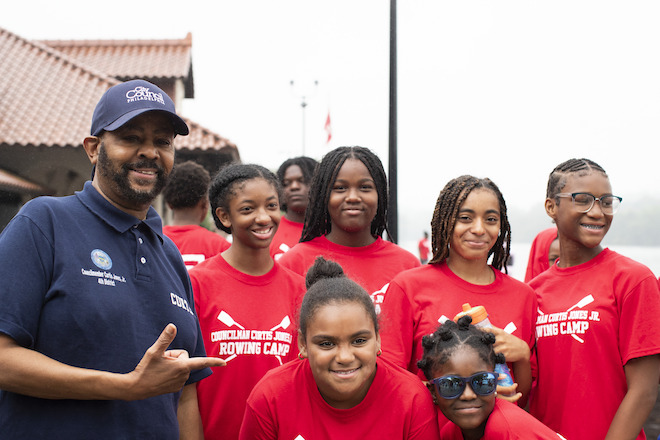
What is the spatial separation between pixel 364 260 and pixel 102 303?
197 cm

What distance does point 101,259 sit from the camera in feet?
7.12

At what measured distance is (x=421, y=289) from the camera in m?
3.15

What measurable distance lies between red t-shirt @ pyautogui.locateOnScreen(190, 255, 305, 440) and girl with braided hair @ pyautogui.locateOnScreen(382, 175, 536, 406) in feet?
1.97

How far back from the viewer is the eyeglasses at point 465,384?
2719 millimetres

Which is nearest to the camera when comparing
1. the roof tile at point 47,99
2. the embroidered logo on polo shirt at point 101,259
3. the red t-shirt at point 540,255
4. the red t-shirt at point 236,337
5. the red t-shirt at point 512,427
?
the embroidered logo on polo shirt at point 101,259

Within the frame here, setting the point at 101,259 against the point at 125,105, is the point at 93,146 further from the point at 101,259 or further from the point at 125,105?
the point at 101,259

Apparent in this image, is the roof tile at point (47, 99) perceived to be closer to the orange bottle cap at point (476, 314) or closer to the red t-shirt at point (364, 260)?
the red t-shirt at point (364, 260)

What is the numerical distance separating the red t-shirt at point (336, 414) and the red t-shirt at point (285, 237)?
2.36 meters

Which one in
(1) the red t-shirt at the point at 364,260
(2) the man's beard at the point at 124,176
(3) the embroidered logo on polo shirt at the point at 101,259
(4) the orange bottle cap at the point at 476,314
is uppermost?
(2) the man's beard at the point at 124,176

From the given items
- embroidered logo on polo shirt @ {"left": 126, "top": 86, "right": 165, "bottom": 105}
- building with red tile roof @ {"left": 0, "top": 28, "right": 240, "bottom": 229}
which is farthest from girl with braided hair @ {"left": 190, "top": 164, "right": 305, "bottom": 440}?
building with red tile roof @ {"left": 0, "top": 28, "right": 240, "bottom": 229}

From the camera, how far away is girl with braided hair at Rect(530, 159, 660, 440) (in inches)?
117

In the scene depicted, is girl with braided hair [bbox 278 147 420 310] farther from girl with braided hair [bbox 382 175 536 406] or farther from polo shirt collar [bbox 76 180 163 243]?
polo shirt collar [bbox 76 180 163 243]

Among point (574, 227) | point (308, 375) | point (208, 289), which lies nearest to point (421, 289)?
point (308, 375)

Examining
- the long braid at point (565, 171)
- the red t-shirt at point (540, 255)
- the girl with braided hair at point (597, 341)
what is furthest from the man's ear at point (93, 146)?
the red t-shirt at point (540, 255)
